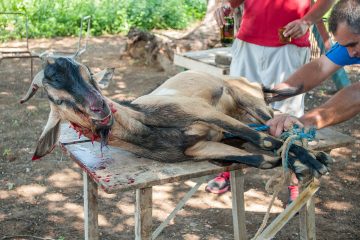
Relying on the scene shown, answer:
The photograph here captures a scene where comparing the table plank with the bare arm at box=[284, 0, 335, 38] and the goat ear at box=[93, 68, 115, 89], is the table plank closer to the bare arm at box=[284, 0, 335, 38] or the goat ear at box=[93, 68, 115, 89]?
the goat ear at box=[93, 68, 115, 89]

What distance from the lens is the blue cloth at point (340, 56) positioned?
12.3ft

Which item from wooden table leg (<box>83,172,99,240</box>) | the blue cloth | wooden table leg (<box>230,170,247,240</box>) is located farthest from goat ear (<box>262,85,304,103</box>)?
wooden table leg (<box>83,172,99,240</box>)

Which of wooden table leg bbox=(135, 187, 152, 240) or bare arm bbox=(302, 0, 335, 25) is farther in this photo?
bare arm bbox=(302, 0, 335, 25)

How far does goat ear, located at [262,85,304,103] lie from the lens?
3756 mm

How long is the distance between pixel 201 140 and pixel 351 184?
2715 mm

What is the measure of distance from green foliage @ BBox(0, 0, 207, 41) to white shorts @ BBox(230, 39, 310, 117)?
7.02 meters

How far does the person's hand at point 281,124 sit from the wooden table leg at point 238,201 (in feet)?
2.04

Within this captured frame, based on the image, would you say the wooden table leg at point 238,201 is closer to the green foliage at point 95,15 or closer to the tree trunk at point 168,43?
the tree trunk at point 168,43

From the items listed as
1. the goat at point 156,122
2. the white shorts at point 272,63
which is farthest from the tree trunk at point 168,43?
the goat at point 156,122

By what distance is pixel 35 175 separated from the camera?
5.22 meters

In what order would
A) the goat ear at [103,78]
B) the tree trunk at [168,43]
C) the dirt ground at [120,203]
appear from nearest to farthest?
the goat ear at [103,78] < the dirt ground at [120,203] < the tree trunk at [168,43]

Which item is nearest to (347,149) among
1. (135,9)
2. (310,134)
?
(310,134)

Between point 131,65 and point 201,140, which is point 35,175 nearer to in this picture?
point 201,140

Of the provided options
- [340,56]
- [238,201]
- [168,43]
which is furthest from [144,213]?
[168,43]
